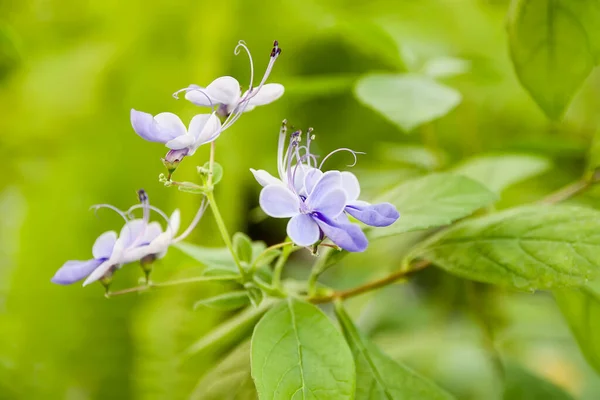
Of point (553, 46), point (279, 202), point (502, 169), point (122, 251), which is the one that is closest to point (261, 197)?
point (279, 202)

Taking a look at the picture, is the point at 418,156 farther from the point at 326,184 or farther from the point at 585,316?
the point at 326,184

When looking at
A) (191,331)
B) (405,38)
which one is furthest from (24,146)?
(405,38)

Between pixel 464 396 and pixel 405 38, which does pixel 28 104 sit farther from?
pixel 464 396

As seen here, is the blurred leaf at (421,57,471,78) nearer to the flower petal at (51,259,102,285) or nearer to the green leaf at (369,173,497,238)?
the green leaf at (369,173,497,238)

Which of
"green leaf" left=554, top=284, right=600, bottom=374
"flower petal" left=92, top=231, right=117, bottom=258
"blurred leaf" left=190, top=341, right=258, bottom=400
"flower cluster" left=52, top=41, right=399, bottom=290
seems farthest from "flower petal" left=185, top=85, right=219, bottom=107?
"green leaf" left=554, top=284, right=600, bottom=374

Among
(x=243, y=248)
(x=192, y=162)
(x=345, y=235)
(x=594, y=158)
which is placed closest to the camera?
(x=345, y=235)

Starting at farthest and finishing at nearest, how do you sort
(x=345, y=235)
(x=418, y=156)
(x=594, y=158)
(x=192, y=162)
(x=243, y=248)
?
(x=192, y=162)
(x=418, y=156)
(x=594, y=158)
(x=243, y=248)
(x=345, y=235)

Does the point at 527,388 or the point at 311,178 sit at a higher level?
the point at 311,178
